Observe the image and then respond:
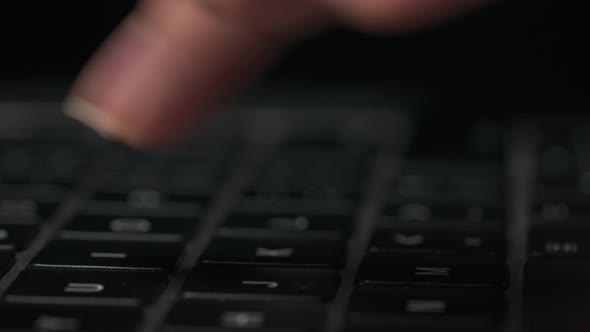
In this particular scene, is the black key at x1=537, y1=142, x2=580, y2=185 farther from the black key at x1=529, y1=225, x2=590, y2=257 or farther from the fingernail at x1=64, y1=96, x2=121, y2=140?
the fingernail at x1=64, y1=96, x2=121, y2=140

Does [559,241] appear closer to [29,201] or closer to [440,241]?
[440,241]

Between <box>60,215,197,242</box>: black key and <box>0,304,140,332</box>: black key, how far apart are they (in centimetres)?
8

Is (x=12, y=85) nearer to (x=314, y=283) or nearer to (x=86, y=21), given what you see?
(x=86, y=21)

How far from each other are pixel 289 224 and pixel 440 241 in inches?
3.0

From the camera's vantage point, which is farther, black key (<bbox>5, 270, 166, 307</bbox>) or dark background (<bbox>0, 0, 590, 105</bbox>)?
dark background (<bbox>0, 0, 590, 105</bbox>)

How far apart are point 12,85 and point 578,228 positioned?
41cm

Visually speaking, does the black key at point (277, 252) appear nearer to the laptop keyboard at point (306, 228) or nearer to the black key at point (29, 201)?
the laptop keyboard at point (306, 228)

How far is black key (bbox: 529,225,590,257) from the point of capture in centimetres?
44

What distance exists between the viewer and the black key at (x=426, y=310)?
0.37 meters

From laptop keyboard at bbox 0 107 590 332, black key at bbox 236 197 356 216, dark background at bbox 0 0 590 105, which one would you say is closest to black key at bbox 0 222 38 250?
laptop keyboard at bbox 0 107 590 332

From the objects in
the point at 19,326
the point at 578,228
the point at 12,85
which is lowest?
the point at 19,326

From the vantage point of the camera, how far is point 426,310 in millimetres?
376

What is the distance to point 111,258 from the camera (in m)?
0.43

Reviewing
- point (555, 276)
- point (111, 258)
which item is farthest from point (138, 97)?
point (555, 276)
